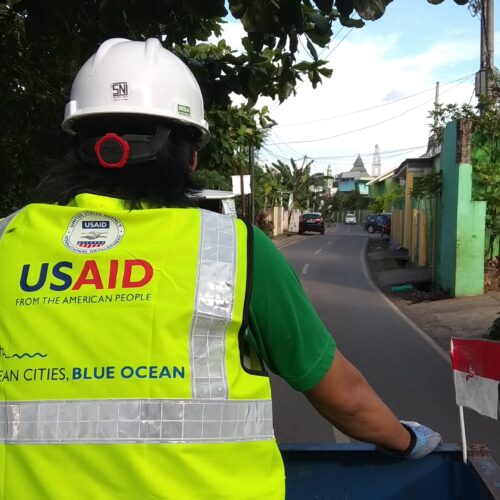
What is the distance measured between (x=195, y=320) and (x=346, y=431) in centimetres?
55

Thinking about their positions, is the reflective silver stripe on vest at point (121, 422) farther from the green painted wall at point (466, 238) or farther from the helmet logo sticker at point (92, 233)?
the green painted wall at point (466, 238)

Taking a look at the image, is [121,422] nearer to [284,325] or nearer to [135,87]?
Answer: [284,325]

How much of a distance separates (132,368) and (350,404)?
548 millimetres

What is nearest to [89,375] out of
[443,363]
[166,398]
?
→ [166,398]

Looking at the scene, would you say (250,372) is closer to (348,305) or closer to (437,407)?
(437,407)

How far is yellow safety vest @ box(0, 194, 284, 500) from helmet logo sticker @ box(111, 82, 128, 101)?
0.35 metres

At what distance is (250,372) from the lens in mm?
1296

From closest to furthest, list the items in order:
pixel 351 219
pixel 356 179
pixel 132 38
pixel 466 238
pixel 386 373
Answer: pixel 132 38 → pixel 386 373 → pixel 466 238 → pixel 351 219 → pixel 356 179

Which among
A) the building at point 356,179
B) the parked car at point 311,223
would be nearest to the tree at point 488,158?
the parked car at point 311,223

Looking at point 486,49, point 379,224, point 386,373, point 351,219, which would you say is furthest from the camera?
point 351,219

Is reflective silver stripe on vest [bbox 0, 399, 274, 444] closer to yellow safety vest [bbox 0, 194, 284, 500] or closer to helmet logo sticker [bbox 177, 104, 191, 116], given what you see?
yellow safety vest [bbox 0, 194, 284, 500]

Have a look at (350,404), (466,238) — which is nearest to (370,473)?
(350,404)

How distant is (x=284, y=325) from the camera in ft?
4.30

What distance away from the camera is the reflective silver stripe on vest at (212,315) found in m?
1.22
